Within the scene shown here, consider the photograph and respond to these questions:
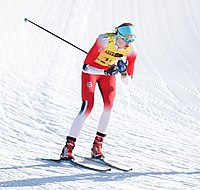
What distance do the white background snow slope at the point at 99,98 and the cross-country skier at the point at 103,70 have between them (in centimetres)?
32

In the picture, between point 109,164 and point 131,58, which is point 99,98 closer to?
point 131,58

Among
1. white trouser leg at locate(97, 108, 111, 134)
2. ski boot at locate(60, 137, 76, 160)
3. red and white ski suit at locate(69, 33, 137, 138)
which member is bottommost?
ski boot at locate(60, 137, 76, 160)

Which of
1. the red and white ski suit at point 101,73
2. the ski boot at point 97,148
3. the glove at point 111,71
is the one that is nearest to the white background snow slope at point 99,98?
the ski boot at point 97,148

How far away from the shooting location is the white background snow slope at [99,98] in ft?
19.1

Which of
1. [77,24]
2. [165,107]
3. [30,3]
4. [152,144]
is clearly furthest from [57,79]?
[30,3]

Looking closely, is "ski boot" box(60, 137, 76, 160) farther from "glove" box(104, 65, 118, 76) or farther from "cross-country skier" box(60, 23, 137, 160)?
"glove" box(104, 65, 118, 76)

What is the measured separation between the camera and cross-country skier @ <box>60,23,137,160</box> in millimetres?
6117

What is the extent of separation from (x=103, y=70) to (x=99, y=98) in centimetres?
283

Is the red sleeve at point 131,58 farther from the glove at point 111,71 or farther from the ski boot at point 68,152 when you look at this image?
the ski boot at point 68,152

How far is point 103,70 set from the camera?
20.9ft

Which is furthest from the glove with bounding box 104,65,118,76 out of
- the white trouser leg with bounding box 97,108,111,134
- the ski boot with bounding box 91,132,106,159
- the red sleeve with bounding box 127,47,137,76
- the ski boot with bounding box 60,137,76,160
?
the ski boot with bounding box 60,137,76,160

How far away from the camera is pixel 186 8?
16.1 m

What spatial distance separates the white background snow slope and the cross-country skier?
32 cm

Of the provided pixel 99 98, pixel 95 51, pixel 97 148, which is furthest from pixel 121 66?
pixel 99 98
